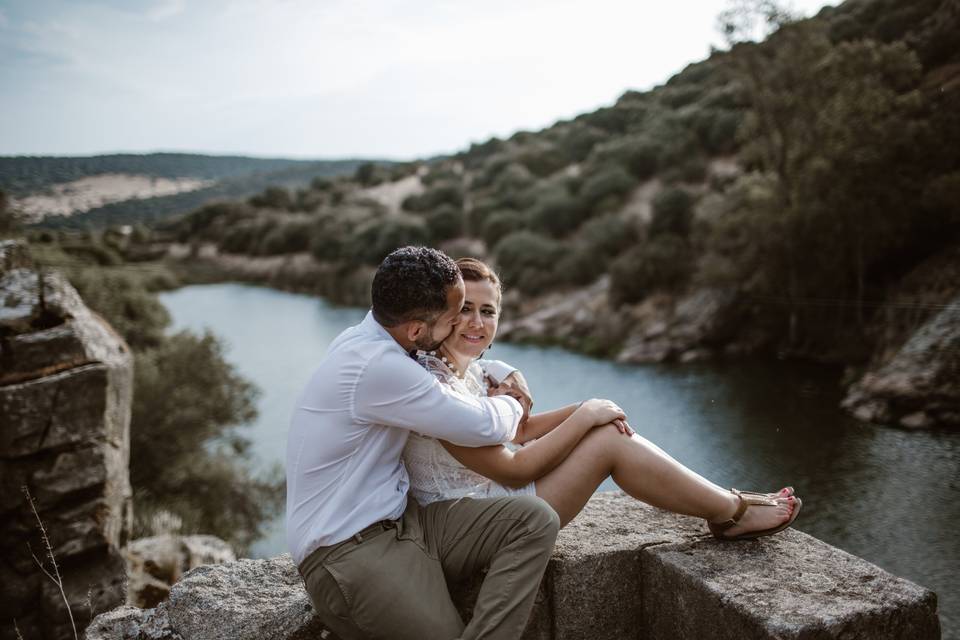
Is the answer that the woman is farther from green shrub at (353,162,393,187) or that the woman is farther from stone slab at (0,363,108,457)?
green shrub at (353,162,393,187)

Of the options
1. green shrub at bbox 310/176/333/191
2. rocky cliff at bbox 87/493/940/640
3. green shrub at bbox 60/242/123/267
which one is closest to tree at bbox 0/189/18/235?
green shrub at bbox 60/242/123/267

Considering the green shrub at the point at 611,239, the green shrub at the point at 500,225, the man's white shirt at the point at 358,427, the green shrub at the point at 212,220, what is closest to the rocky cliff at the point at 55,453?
the man's white shirt at the point at 358,427

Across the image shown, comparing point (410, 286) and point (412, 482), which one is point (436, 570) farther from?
point (410, 286)

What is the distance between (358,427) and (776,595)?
1.47 metres

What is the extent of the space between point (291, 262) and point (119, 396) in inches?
→ 988

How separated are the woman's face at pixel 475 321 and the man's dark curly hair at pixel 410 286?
576 mm

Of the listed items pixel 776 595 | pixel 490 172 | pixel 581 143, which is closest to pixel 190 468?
pixel 776 595

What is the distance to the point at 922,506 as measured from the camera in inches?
279

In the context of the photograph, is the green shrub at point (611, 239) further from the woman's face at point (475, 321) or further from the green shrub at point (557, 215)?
the woman's face at point (475, 321)

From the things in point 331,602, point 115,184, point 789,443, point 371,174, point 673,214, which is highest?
point 371,174

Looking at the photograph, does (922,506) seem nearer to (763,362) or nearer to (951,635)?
(951,635)

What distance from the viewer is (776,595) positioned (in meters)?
2.25

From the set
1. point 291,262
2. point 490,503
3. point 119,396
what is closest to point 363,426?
point 490,503

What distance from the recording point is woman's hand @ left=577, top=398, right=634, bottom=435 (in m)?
2.64
